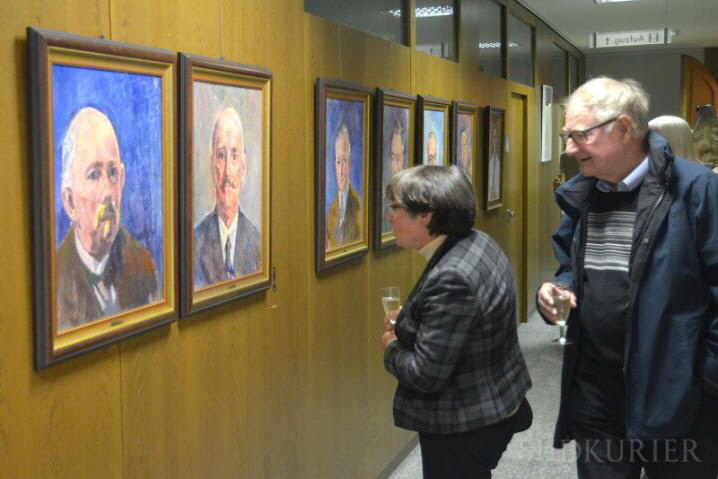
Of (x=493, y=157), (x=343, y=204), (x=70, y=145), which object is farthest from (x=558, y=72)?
(x=70, y=145)

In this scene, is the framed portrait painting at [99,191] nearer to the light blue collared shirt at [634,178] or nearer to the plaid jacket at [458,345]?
the plaid jacket at [458,345]

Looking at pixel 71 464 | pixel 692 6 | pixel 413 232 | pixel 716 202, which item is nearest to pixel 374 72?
pixel 413 232

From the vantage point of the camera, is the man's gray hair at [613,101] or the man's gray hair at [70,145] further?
the man's gray hair at [613,101]

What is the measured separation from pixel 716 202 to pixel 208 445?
5.17ft

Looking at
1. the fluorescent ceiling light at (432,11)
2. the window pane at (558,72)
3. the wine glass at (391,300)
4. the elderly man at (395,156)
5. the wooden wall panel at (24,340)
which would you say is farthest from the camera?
the window pane at (558,72)

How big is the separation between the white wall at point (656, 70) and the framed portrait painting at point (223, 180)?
394 inches

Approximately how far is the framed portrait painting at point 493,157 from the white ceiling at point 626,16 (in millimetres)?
1754

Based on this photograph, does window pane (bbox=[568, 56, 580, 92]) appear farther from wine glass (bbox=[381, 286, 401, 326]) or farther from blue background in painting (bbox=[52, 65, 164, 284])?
blue background in painting (bbox=[52, 65, 164, 284])

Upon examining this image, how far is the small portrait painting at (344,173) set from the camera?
3213mm

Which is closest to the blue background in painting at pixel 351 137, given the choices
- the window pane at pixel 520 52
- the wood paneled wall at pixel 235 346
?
the wood paneled wall at pixel 235 346

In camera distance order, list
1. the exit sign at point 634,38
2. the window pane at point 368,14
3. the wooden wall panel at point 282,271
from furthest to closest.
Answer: the exit sign at point 634,38 < the window pane at point 368,14 < the wooden wall panel at point 282,271

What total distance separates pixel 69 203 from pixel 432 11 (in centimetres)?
369

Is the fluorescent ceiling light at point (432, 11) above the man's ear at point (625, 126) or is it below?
above

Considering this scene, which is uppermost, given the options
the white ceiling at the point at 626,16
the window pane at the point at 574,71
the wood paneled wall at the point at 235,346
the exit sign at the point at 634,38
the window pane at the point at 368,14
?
the white ceiling at the point at 626,16
